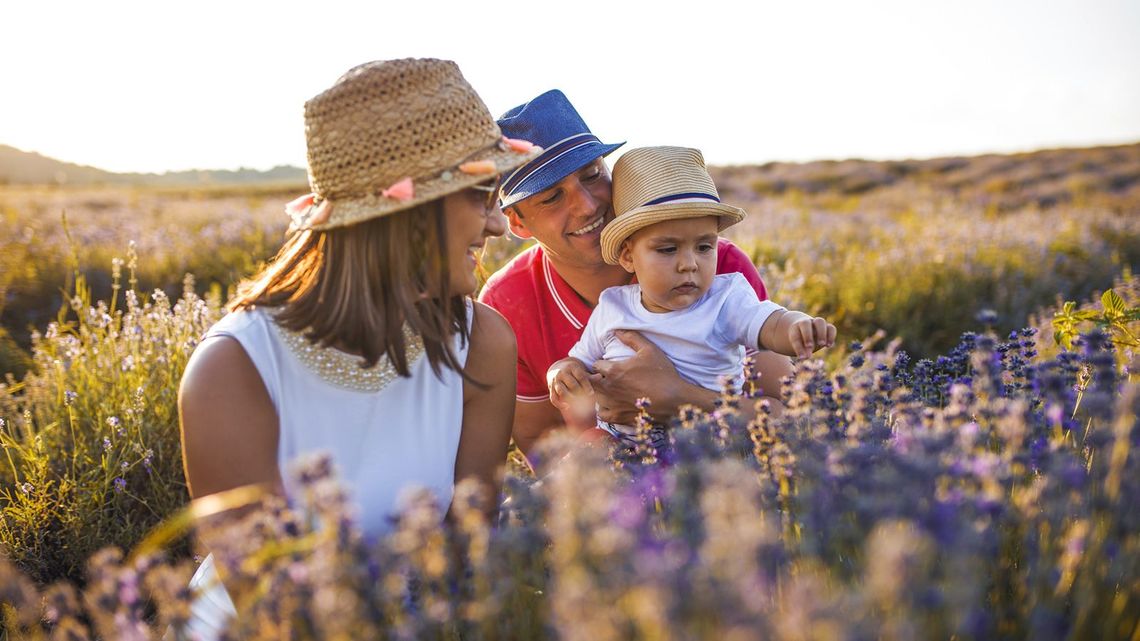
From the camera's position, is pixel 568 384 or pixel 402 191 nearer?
pixel 402 191

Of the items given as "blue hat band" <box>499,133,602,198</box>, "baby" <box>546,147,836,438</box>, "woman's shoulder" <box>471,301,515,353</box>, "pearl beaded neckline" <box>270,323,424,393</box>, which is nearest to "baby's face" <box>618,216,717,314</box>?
"baby" <box>546,147,836,438</box>

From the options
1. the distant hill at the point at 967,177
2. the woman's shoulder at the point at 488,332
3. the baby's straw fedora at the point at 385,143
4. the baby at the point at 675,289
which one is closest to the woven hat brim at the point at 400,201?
the baby's straw fedora at the point at 385,143

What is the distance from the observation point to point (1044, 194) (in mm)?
20703

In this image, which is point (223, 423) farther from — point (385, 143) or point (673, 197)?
point (673, 197)

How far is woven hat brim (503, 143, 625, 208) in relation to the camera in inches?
121

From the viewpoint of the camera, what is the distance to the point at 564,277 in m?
3.52

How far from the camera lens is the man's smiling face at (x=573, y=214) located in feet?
10.6

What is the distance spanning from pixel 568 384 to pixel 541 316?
0.72 metres

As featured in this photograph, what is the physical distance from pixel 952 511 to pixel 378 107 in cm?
159

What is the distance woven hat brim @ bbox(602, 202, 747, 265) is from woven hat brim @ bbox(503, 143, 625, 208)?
0.95ft

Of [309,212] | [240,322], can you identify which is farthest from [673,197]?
[240,322]

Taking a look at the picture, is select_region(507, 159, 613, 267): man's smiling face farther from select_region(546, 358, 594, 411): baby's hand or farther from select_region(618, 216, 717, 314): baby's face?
select_region(546, 358, 594, 411): baby's hand

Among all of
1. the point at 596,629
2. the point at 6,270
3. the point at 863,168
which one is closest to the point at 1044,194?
the point at 863,168

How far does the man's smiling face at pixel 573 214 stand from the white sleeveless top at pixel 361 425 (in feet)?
3.31
